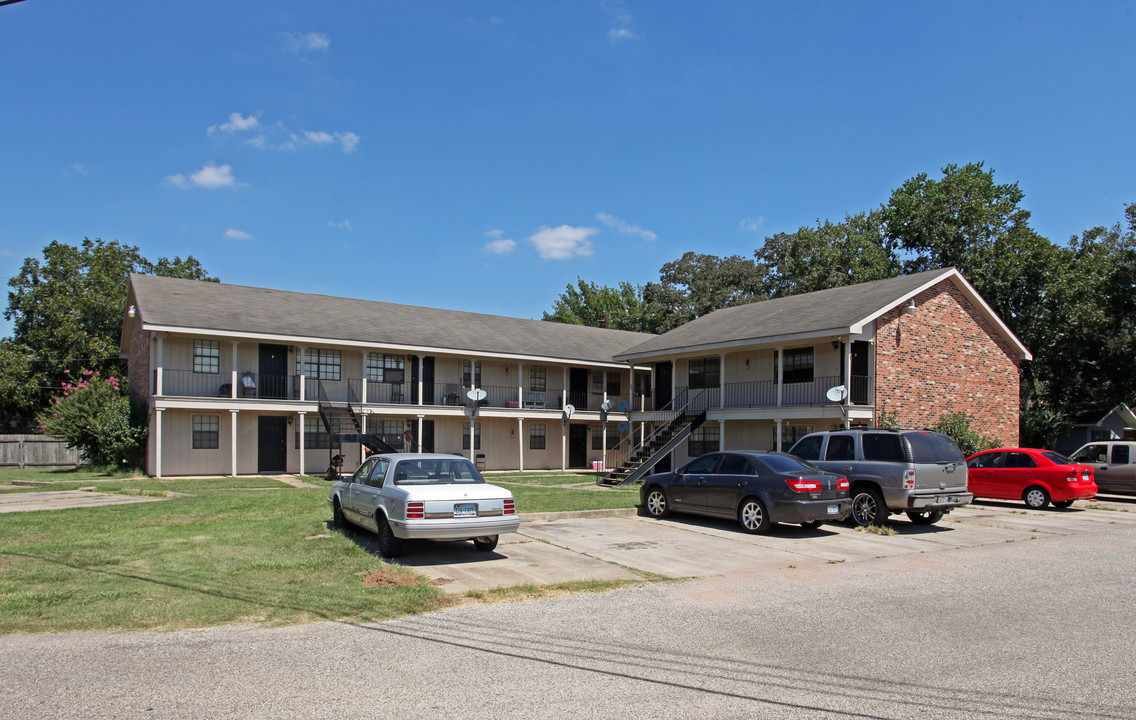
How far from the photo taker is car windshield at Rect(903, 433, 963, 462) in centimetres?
1423

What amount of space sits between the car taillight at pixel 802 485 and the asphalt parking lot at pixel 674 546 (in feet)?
2.68

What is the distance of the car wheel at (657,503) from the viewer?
15739 millimetres

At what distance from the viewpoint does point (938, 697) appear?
5441 mm

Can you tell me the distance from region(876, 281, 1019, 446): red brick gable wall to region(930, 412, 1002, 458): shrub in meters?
0.29

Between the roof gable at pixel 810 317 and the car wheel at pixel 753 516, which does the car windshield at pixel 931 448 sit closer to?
the car wheel at pixel 753 516

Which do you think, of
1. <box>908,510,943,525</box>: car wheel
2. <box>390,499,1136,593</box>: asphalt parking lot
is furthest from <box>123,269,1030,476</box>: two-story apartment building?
<box>390,499,1136,593</box>: asphalt parking lot

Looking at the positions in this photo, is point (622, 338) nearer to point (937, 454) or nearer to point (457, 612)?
point (937, 454)

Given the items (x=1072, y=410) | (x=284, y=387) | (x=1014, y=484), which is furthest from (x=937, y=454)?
(x=1072, y=410)

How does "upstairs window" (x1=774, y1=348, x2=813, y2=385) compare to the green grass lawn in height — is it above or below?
above

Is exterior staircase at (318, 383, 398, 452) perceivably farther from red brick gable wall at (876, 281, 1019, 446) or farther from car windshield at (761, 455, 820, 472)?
red brick gable wall at (876, 281, 1019, 446)

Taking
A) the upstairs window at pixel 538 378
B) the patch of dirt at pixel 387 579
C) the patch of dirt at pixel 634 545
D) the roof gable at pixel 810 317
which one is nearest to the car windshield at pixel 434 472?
the patch of dirt at pixel 387 579

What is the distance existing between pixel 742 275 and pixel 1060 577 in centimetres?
4714

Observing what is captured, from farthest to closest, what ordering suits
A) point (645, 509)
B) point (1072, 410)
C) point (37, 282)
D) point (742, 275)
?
1. point (742, 275)
2. point (37, 282)
3. point (1072, 410)
4. point (645, 509)

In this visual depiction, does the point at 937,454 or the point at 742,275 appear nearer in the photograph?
the point at 937,454
